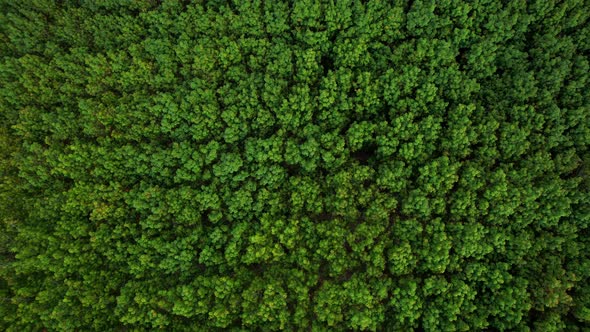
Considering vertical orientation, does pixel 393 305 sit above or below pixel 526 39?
below

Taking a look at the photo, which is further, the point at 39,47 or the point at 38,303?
the point at 39,47

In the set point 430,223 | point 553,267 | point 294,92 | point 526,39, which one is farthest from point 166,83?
point 553,267

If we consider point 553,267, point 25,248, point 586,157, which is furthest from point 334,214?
point 25,248

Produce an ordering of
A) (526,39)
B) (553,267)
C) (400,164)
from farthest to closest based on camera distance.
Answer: (526,39)
(400,164)
(553,267)

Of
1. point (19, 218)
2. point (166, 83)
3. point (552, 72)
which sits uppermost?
point (166, 83)

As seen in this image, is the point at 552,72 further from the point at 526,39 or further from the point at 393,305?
→ the point at 393,305

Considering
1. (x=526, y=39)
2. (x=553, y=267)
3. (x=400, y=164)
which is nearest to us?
(x=553, y=267)
